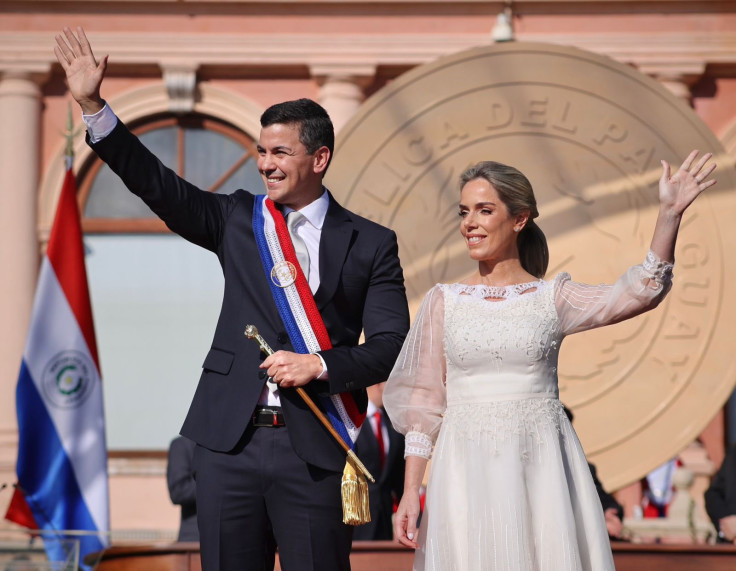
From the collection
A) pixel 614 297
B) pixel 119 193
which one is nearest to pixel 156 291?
pixel 119 193

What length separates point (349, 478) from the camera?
252 cm

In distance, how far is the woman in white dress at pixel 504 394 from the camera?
105 inches

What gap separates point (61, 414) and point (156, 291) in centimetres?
280

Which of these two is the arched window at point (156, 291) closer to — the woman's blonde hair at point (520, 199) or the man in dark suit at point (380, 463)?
the man in dark suit at point (380, 463)

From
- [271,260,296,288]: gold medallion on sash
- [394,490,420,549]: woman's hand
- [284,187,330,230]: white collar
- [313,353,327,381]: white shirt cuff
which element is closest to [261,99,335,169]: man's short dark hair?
[284,187,330,230]: white collar

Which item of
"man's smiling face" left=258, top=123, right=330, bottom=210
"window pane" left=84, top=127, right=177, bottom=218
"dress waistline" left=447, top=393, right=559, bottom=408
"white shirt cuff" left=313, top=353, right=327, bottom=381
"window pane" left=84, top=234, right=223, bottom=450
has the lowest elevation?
"dress waistline" left=447, top=393, right=559, bottom=408

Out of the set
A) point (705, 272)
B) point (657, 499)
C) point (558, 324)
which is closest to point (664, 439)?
point (705, 272)

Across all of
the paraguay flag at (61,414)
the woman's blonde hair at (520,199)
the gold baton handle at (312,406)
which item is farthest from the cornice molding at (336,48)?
the gold baton handle at (312,406)

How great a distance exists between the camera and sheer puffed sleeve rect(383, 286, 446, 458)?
2859 mm

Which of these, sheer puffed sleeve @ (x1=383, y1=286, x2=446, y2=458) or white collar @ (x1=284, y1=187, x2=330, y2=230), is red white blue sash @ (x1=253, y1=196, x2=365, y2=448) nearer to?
white collar @ (x1=284, y1=187, x2=330, y2=230)

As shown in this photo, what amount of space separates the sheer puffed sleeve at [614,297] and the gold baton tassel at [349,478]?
0.62m

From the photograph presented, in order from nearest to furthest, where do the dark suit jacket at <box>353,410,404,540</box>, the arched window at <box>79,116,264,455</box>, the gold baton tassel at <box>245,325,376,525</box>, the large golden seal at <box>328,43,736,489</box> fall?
the gold baton tassel at <box>245,325,376,525</box>, the large golden seal at <box>328,43,736,489</box>, the dark suit jacket at <box>353,410,404,540</box>, the arched window at <box>79,116,264,455</box>

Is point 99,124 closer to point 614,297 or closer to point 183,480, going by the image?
point 614,297

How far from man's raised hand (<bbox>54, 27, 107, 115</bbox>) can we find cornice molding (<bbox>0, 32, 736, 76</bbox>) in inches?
228
